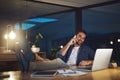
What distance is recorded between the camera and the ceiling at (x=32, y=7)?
572 cm

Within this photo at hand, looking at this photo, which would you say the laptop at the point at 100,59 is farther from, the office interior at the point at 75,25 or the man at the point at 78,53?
the office interior at the point at 75,25

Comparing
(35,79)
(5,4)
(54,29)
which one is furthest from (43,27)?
(35,79)

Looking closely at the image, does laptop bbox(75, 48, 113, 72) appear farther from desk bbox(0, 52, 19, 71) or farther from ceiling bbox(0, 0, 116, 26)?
ceiling bbox(0, 0, 116, 26)

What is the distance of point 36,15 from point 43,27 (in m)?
0.77

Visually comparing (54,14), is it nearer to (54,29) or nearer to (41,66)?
(54,29)

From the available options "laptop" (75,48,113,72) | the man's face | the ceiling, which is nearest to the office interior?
the ceiling

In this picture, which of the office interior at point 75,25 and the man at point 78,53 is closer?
the man at point 78,53

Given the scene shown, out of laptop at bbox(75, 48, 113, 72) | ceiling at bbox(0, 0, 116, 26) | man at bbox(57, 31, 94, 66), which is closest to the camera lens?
laptop at bbox(75, 48, 113, 72)

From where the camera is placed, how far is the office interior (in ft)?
19.8

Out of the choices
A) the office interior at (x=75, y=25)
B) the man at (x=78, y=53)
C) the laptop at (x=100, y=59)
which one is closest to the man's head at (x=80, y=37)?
the man at (x=78, y=53)

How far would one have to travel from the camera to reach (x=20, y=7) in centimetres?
618

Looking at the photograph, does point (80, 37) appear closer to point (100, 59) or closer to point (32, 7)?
point (100, 59)

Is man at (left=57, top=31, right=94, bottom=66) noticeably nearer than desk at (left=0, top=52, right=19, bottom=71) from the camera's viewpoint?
Yes

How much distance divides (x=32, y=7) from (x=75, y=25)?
1.41 m
